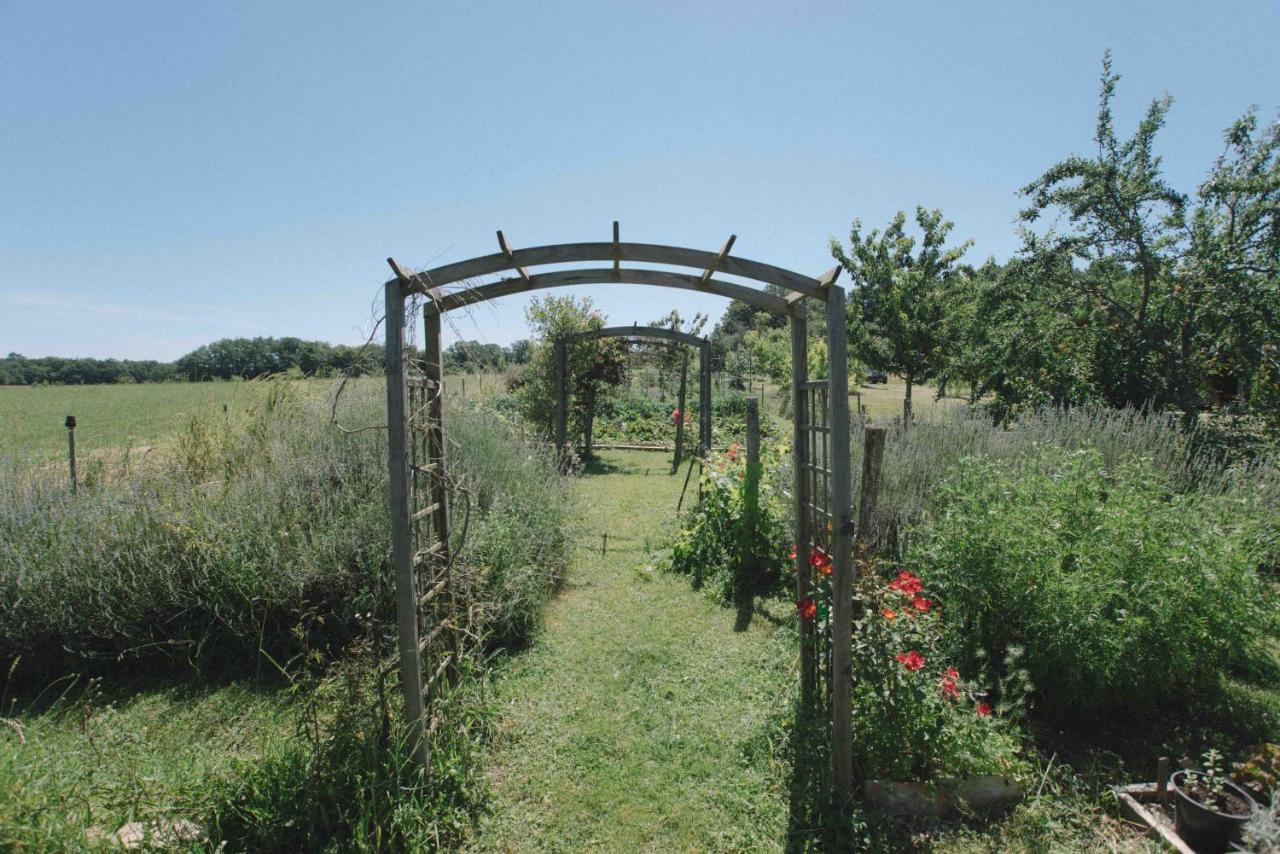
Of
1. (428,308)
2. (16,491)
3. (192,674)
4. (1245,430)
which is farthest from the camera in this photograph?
(1245,430)

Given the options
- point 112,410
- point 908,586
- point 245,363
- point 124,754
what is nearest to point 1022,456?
point 908,586

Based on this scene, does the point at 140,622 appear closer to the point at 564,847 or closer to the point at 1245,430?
the point at 564,847

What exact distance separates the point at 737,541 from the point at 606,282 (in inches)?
106

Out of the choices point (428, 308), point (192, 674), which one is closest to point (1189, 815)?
point (428, 308)

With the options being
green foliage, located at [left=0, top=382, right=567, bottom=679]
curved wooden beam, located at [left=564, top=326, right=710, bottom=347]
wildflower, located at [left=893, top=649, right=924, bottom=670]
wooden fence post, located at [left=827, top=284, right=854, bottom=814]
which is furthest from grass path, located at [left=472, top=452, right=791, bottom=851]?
curved wooden beam, located at [left=564, top=326, right=710, bottom=347]

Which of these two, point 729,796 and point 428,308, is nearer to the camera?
point 729,796

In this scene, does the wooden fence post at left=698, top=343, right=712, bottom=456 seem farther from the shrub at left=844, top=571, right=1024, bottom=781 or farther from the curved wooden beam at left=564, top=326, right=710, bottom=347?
the shrub at left=844, top=571, right=1024, bottom=781

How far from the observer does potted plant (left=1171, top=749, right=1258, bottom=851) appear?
216 centimetres

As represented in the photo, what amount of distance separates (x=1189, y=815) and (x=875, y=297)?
11248 millimetres

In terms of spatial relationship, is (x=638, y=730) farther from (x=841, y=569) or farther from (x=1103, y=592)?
(x=1103, y=592)

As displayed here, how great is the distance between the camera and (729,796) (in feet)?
8.34

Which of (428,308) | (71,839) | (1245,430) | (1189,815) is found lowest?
(1189,815)

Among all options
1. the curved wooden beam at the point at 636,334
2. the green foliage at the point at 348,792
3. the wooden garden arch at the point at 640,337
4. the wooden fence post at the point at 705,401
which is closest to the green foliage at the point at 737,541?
the green foliage at the point at 348,792

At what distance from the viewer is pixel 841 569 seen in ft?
7.89
